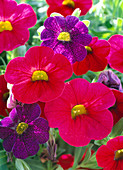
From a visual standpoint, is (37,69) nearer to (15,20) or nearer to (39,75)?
(39,75)

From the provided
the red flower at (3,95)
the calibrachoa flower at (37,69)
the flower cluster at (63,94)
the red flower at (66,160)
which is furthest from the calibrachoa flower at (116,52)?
the red flower at (66,160)

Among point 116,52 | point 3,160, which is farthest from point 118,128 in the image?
point 3,160

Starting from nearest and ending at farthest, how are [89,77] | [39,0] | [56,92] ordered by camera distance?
[56,92] < [89,77] < [39,0]

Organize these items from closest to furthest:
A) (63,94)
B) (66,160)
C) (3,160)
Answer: (63,94) → (3,160) → (66,160)

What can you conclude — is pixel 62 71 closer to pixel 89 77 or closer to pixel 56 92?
pixel 56 92

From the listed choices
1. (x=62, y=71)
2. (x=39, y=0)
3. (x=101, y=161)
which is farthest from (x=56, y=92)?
(x=39, y=0)

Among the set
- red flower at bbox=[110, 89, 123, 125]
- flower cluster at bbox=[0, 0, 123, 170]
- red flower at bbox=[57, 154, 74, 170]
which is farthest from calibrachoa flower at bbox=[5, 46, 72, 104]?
red flower at bbox=[57, 154, 74, 170]
